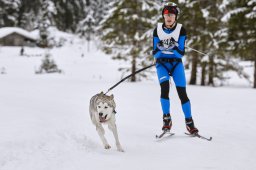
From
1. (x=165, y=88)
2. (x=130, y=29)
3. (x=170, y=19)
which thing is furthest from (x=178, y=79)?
(x=130, y=29)

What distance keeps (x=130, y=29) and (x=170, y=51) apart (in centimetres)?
2049

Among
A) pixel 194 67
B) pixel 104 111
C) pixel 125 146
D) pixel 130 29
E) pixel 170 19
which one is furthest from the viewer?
pixel 130 29

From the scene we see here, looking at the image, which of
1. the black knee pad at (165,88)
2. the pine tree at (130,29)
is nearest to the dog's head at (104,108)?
the black knee pad at (165,88)

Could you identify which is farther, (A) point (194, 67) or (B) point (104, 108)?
(A) point (194, 67)

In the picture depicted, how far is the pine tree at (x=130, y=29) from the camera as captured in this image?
86.1 feet

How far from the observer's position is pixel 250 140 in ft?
22.5

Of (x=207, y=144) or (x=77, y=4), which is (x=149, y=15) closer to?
(x=207, y=144)

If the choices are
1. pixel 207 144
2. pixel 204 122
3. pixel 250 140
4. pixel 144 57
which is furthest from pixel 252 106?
pixel 144 57

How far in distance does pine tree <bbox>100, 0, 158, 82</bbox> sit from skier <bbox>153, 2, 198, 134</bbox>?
18.8 metres

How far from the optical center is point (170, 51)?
6.75 m

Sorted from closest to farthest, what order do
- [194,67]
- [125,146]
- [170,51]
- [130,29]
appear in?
1. [125,146]
2. [170,51]
3. [194,67]
4. [130,29]

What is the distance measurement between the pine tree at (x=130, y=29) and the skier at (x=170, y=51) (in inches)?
742

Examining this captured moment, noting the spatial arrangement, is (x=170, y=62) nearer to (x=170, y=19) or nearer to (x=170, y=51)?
(x=170, y=51)

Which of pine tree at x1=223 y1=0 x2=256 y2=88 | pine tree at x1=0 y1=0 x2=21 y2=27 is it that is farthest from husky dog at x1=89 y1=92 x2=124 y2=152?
pine tree at x1=0 y1=0 x2=21 y2=27
